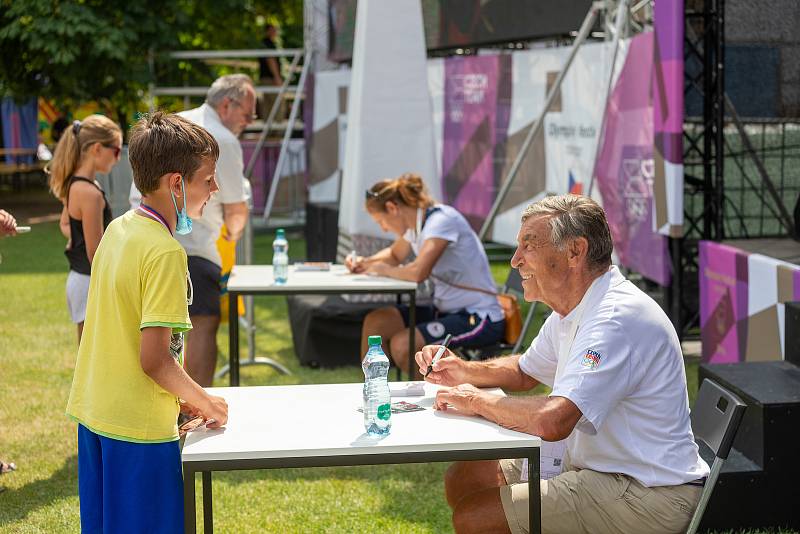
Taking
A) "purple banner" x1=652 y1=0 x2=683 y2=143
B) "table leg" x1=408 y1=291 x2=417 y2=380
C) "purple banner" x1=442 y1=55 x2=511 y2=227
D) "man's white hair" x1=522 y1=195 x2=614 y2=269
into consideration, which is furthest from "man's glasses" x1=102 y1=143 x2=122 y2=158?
"purple banner" x1=442 y1=55 x2=511 y2=227

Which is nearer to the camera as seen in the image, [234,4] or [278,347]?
[278,347]

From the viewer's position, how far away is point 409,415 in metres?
2.67

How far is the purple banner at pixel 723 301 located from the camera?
5.30 meters

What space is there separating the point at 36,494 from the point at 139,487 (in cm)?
205

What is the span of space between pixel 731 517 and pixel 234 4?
14.6m

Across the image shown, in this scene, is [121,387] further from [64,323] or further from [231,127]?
[64,323]

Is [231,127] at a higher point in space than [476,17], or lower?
lower

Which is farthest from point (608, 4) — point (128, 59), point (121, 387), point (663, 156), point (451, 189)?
point (128, 59)

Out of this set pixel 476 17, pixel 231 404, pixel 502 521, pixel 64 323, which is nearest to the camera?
pixel 502 521

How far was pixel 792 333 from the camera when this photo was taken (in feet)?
13.4

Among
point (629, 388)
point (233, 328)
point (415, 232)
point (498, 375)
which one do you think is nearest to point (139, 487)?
point (498, 375)

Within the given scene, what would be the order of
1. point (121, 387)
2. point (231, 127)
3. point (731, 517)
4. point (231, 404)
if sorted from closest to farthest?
point (121, 387) → point (231, 404) → point (731, 517) → point (231, 127)

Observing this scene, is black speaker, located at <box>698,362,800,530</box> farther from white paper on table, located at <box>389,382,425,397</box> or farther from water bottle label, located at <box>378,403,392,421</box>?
water bottle label, located at <box>378,403,392,421</box>

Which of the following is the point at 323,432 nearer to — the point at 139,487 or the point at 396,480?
the point at 139,487
